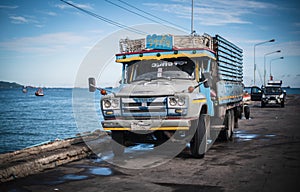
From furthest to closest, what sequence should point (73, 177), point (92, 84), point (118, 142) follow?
point (118, 142)
point (92, 84)
point (73, 177)

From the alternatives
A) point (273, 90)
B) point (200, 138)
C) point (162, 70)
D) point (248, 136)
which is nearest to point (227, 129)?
point (248, 136)

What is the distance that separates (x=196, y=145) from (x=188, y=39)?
2930mm

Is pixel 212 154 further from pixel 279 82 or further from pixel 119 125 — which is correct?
pixel 279 82

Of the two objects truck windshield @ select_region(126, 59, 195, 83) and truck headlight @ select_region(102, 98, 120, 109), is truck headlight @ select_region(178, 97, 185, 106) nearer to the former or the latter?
truck windshield @ select_region(126, 59, 195, 83)

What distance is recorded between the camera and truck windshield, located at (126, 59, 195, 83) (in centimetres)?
→ 899

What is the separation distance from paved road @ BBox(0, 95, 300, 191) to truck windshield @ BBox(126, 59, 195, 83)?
2234 millimetres

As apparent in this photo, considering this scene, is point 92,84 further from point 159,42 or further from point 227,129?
point 227,129

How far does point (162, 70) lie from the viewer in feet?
30.0

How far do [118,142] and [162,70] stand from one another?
7.54 feet

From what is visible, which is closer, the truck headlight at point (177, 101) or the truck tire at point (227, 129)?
the truck headlight at point (177, 101)

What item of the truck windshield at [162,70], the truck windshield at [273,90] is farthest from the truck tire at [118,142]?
the truck windshield at [273,90]

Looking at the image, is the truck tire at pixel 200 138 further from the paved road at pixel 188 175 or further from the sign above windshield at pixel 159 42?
the sign above windshield at pixel 159 42

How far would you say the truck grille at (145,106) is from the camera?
779cm

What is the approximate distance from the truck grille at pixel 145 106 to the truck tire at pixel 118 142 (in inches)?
30.0
